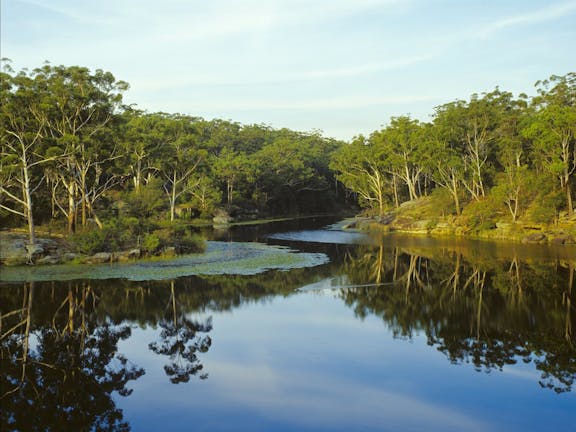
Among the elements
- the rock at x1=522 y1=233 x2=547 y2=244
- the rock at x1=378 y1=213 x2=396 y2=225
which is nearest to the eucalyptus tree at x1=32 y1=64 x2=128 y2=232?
the rock at x1=522 y1=233 x2=547 y2=244

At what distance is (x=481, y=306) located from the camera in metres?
22.3

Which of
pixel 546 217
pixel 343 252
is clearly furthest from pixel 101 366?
pixel 546 217

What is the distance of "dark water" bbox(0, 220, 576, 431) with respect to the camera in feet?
39.5

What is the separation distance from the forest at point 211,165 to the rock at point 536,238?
2.32 m

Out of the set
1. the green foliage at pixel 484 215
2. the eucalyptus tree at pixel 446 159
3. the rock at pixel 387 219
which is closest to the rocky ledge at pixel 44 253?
the green foliage at pixel 484 215

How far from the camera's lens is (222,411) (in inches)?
481

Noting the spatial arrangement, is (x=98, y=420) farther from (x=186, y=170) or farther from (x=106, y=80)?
(x=186, y=170)

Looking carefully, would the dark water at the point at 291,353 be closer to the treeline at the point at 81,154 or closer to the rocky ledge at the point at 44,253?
the rocky ledge at the point at 44,253

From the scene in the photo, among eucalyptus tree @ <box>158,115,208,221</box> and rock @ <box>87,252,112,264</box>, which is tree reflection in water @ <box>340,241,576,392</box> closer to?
rock @ <box>87,252,112,264</box>

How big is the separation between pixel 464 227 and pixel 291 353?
140 ft

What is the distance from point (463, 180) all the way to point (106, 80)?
40.3m

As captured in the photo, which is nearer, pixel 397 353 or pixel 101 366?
pixel 101 366

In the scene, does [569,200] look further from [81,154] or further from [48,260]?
[48,260]

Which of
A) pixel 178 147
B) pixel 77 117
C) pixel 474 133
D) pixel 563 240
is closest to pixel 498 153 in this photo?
pixel 474 133
